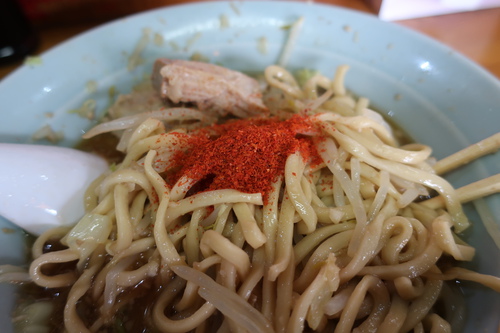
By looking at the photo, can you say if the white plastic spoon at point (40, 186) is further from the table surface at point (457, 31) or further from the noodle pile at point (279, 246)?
the table surface at point (457, 31)

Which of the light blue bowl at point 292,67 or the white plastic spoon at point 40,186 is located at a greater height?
the light blue bowl at point 292,67

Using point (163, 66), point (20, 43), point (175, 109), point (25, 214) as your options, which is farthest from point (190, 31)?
point (25, 214)

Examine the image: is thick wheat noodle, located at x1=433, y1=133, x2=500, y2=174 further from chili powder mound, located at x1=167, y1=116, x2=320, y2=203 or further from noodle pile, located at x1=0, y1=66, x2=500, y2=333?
chili powder mound, located at x1=167, y1=116, x2=320, y2=203

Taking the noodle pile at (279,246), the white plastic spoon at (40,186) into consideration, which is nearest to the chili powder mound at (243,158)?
the noodle pile at (279,246)

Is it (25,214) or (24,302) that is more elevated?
(25,214)

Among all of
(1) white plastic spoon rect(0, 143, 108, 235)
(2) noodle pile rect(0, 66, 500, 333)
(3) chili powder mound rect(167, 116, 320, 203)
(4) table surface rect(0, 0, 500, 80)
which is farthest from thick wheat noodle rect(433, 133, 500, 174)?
(1) white plastic spoon rect(0, 143, 108, 235)

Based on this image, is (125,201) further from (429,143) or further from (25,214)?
(429,143)
